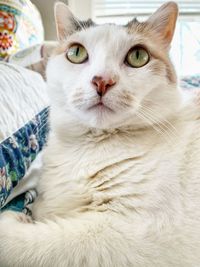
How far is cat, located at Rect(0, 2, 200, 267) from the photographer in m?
0.55

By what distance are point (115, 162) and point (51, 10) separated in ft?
6.64

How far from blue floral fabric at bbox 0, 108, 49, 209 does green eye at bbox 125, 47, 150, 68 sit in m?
0.35

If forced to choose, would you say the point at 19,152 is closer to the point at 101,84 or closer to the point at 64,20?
the point at 101,84

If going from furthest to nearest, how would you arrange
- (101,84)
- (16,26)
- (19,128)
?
(16,26)
(19,128)
(101,84)

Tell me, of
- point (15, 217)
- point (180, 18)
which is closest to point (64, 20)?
point (15, 217)

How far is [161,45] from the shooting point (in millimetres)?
816

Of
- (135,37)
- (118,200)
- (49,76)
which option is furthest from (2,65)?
(118,200)

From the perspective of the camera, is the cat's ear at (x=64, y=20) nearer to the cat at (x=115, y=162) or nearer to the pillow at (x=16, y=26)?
the cat at (x=115, y=162)

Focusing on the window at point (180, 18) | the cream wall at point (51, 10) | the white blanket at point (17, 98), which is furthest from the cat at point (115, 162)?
the window at point (180, 18)

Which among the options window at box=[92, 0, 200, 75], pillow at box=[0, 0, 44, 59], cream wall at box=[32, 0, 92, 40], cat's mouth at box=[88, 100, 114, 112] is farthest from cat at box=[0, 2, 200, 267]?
window at box=[92, 0, 200, 75]

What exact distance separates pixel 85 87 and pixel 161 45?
11.9 inches

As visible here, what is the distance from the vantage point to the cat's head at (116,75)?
64cm

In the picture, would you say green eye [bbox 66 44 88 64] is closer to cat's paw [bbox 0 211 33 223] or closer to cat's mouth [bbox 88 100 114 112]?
cat's mouth [bbox 88 100 114 112]

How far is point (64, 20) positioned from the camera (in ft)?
2.90
